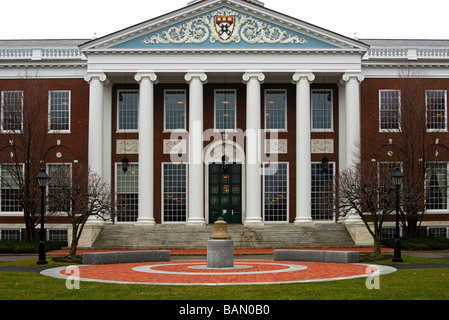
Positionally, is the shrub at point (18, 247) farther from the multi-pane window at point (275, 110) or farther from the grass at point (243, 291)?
the grass at point (243, 291)

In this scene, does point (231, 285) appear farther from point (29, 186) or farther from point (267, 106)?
point (267, 106)

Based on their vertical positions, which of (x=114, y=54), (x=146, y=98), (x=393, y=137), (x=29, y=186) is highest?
(x=114, y=54)

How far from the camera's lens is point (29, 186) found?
1612 inches

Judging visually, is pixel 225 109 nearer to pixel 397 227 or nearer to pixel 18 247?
pixel 18 247

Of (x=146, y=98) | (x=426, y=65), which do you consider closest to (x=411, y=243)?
(x=426, y=65)

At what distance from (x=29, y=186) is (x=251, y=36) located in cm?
1766

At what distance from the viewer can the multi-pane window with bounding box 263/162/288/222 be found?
4688 cm

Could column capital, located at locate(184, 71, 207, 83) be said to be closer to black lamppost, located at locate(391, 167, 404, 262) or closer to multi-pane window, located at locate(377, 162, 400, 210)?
multi-pane window, located at locate(377, 162, 400, 210)

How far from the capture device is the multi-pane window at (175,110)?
47250mm

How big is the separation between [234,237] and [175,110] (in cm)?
1155

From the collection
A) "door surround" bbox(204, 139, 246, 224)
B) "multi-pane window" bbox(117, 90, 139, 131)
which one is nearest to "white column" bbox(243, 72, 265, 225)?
"door surround" bbox(204, 139, 246, 224)

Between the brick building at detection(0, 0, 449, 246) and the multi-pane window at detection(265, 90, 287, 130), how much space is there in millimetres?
82

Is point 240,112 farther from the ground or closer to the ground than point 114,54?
closer to the ground

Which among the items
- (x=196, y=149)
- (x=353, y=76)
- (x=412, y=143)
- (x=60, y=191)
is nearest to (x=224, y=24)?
(x=196, y=149)
